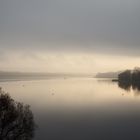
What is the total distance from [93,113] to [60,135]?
22336 mm

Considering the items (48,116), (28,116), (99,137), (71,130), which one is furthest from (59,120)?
(28,116)

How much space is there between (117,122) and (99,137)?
1159cm

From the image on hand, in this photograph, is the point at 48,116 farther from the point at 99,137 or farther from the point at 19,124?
the point at 19,124

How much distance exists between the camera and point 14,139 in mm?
26656

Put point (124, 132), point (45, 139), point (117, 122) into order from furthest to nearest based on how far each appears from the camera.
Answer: point (117, 122)
point (124, 132)
point (45, 139)

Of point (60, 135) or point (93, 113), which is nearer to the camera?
point (60, 135)

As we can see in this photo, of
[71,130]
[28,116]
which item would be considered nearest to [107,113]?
[71,130]

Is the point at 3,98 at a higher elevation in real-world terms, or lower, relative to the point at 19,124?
higher

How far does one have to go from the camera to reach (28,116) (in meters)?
29.8

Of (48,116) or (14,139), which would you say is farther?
(48,116)

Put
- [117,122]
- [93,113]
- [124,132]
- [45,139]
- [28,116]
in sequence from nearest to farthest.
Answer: [28,116] → [45,139] → [124,132] → [117,122] → [93,113]

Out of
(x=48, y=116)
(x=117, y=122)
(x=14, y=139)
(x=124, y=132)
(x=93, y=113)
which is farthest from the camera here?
(x=93, y=113)

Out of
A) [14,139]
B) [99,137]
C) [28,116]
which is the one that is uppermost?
[28,116]

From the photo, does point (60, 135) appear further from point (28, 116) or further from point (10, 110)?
point (10, 110)
